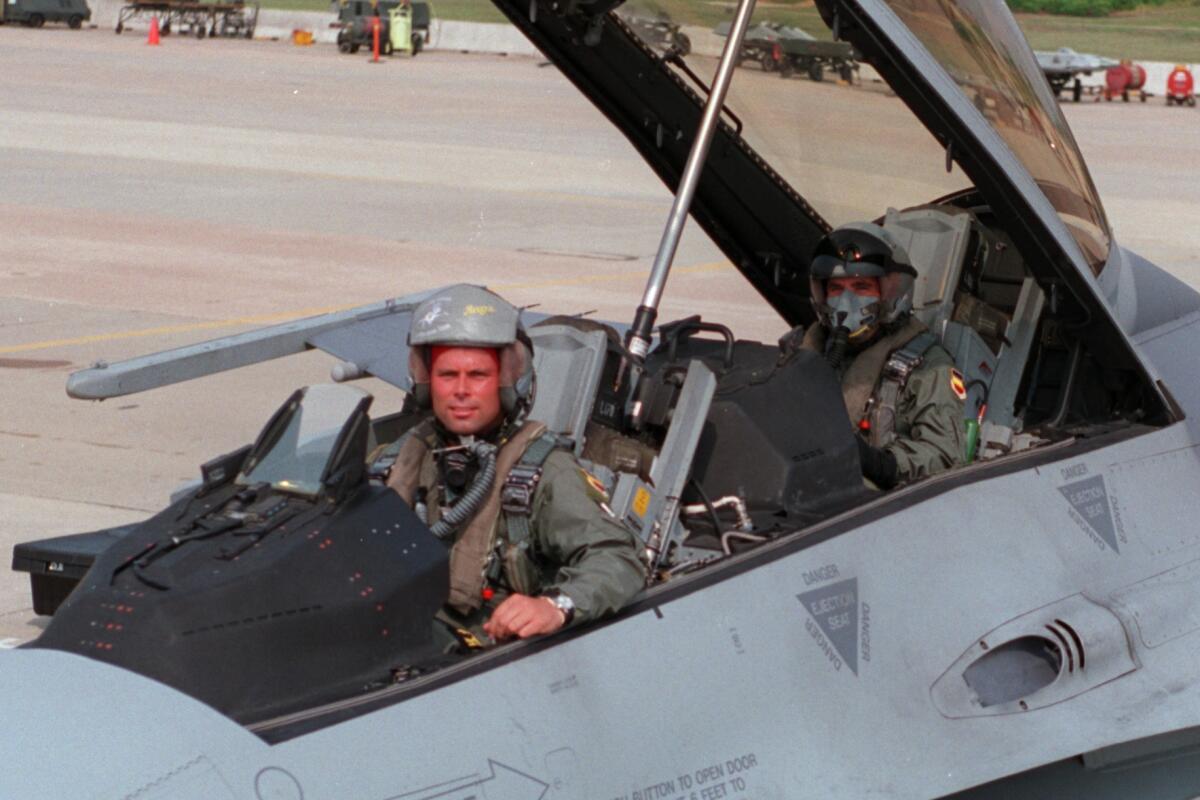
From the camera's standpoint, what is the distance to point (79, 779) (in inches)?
136

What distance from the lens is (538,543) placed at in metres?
4.84

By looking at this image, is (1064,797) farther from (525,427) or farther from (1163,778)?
(525,427)

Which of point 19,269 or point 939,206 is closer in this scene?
point 939,206

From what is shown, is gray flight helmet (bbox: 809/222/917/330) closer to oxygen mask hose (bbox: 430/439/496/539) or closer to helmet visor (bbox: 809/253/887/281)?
helmet visor (bbox: 809/253/887/281)

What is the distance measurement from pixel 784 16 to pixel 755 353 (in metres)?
1.23

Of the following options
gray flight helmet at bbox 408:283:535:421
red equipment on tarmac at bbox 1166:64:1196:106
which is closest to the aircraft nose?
gray flight helmet at bbox 408:283:535:421

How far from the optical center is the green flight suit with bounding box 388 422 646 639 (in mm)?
4688

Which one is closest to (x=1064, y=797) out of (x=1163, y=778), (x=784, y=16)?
(x=1163, y=778)

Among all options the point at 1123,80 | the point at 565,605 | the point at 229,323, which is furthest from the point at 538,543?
the point at 1123,80

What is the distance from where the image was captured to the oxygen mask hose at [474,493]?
4773mm

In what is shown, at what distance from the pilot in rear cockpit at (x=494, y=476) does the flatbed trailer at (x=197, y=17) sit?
55904mm

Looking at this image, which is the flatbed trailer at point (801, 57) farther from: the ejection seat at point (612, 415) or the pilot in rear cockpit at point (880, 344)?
the ejection seat at point (612, 415)

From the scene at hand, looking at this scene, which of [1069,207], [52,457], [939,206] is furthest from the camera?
[52,457]

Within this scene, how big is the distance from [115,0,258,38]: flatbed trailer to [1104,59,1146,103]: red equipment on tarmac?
2751cm
